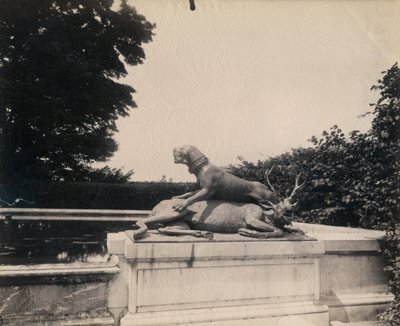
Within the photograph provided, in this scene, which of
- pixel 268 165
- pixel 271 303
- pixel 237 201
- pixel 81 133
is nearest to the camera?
pixel 271 303

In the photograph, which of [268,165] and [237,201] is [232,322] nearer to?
[237,201]

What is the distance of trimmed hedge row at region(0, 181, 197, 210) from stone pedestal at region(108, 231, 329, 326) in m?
9.82

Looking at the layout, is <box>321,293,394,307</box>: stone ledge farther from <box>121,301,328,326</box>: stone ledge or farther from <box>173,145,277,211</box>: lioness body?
<box>173,145,277,211</box>: lioness body

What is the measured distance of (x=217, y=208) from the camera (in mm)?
4074

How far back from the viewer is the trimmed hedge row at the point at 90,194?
13062 millimetres

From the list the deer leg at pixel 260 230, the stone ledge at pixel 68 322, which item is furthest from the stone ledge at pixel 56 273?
the deer leg at pixel 260 230

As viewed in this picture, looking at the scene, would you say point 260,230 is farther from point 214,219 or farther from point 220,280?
point 220,280

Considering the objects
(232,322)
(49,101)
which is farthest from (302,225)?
(49,101)

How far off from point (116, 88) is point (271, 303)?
14.5m

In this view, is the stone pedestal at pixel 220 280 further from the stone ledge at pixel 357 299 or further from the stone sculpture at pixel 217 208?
the stone ledge at pixel 357 299

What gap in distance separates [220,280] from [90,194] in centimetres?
1078

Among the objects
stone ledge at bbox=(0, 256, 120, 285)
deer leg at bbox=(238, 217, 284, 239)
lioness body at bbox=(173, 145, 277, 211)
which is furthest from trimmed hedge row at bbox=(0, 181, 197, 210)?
stone ledge at bbox=(0, 256, 120, 285)

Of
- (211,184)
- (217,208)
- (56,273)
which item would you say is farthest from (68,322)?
(211,184)

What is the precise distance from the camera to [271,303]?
3928mm
